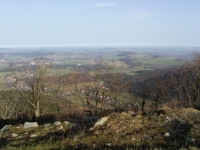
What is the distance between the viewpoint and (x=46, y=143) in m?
7.66

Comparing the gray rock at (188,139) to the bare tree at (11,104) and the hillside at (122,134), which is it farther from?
the bare tree at (11,104)

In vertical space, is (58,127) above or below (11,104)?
above

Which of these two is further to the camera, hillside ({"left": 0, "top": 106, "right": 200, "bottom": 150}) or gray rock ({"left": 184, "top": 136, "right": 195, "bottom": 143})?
gray rock ({"left": 184, "top": 136, "right": 195, "bottom": 143})

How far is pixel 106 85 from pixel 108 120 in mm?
18502

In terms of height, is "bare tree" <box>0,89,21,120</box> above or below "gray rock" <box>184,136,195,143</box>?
below

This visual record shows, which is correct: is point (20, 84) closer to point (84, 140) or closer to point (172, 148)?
point (84, 140)

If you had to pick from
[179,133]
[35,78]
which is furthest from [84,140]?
[35,78]

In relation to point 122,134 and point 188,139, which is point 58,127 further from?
point 188,139

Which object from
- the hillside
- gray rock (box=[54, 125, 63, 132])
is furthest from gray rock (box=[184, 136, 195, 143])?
gray rock (box=[54, 125, 63, 132])

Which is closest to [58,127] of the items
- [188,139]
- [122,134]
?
[122,134]

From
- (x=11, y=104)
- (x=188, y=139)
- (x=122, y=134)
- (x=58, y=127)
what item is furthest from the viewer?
(x=11, y=104)

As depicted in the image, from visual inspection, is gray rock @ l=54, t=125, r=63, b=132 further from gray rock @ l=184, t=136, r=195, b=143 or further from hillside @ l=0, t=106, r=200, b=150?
gray rock @ l=184, t=136, r=195, b=143

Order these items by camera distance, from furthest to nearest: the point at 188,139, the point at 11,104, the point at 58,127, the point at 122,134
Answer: the point at 11,104 → the point at 58,127 → the point at 122,134 → the point at 188,139

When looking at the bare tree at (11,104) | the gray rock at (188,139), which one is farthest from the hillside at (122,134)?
the bare tree at (11,104)
